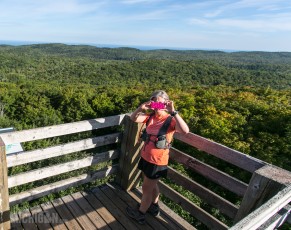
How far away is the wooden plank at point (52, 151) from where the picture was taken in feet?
10.2

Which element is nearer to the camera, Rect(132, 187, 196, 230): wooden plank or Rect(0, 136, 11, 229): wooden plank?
Rect(0, 136, 11, 229): wooden plank

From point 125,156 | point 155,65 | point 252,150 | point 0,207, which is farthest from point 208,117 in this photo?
point 155,65

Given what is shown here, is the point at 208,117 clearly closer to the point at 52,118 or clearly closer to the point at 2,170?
the point at 2,170

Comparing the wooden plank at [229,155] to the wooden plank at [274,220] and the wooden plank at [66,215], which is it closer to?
the wooden plank at [274,220]

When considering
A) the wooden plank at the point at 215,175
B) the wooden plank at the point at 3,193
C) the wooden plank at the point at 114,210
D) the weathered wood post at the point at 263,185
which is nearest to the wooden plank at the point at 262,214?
the weathered wood post at the point at 263,185

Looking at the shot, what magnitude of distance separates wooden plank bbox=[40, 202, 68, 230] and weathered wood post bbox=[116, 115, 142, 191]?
45.5 inches

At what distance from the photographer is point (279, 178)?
2.50 m

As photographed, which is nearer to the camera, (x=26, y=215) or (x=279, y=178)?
(x=279, y=178)

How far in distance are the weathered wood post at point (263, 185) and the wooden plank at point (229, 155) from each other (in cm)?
15

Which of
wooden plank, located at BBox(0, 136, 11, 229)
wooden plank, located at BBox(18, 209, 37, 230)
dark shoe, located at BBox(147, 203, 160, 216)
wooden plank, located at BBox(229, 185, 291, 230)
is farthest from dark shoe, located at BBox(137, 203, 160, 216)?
wooden plank, located at BBox(229, 185, 291, 230)

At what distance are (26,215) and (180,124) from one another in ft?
8.05

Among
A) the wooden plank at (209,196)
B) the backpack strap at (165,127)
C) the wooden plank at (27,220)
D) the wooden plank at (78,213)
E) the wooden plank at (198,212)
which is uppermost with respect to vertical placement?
the backpack strap at (165,127)

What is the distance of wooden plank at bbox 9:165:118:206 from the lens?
3380mm

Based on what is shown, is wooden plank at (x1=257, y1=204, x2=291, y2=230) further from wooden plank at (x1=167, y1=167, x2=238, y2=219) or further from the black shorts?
the black shorts
